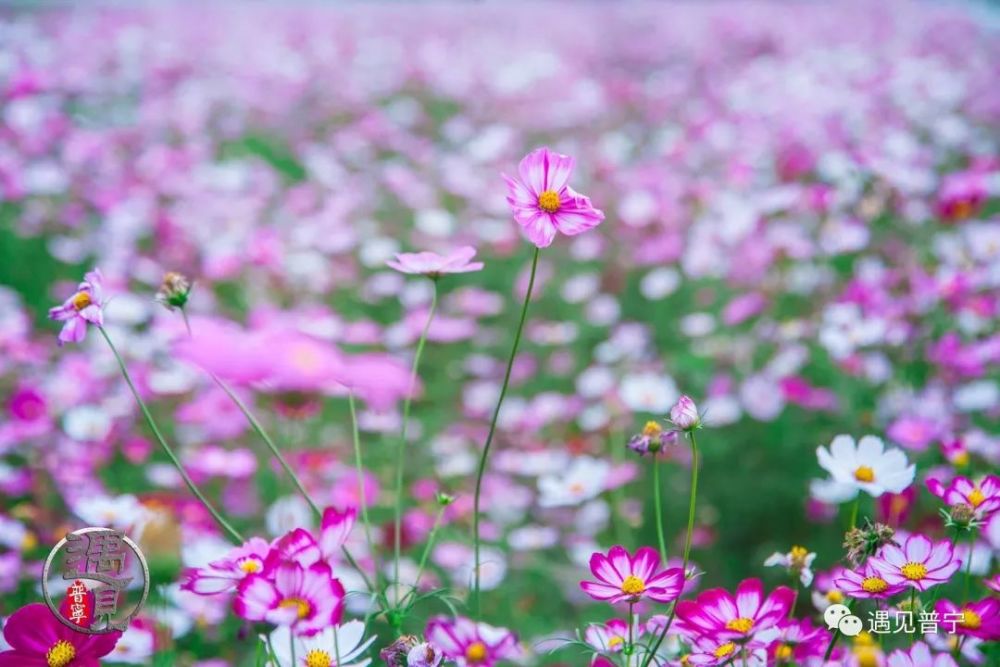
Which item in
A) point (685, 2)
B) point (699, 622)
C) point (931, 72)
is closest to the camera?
point (699, 622)

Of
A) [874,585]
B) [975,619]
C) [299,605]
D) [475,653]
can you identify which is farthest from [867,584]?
A: [299,605]

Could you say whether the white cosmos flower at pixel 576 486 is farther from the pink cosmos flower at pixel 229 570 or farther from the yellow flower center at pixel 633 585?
the pink cosmos flower at pixel 229 570

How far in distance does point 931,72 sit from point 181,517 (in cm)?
312

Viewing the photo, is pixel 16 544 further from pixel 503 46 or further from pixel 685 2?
pixel 685 2

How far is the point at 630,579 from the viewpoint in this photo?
661 millimetres

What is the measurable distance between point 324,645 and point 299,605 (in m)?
0.13

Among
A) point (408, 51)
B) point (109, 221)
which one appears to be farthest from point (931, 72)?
point (109, 221)

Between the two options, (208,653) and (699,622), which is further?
(208,653)

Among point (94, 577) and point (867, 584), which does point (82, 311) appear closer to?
point (94, 577)

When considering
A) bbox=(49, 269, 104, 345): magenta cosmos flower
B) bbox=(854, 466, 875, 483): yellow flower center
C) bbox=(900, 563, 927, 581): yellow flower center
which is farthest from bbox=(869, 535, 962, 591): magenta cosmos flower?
bbox=(49, 269, 104, 345): magenta cosmos flower

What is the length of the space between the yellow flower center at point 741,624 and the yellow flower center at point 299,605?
33 centimetres

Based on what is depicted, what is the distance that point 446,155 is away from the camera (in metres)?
3.01

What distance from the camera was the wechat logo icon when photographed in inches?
25.5

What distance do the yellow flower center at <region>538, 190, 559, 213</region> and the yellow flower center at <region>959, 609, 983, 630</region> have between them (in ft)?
1.60
